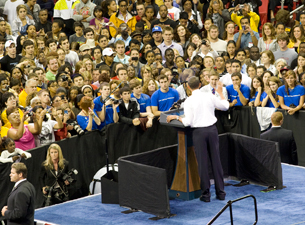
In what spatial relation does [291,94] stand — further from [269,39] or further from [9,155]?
[9,155]

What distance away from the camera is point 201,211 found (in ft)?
30.2

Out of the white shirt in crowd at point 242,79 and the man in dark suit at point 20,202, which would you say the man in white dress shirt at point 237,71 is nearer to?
the white shirt in crowd at point 242,79

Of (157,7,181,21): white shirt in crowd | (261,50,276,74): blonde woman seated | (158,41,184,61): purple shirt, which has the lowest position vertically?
(261,50,276,74): blonde woman seated

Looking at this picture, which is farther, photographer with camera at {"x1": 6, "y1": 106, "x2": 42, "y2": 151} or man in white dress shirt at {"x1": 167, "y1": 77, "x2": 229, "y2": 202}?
photographer with camera at {"x1": 6, "y1": 106, "x2": 42, "y2": 151}

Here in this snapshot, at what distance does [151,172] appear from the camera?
8992 mm

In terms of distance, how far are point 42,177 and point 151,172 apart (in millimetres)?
2124

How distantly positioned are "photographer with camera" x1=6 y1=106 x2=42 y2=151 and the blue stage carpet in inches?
47.3

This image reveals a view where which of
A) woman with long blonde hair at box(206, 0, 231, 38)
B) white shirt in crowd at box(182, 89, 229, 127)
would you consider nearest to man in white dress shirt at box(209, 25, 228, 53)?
woman with long blonde hair at box(206, 0, 231, 38)

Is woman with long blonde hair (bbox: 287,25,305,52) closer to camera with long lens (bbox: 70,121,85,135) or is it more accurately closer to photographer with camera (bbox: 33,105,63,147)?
camera with long lens (bbox: 70,121,85,135)

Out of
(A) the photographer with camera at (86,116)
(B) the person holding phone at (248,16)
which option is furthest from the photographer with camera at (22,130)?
(B) the person holding phone at (248,16)

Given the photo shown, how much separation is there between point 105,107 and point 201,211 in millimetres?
2980

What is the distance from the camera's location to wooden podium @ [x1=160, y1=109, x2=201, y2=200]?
961cm

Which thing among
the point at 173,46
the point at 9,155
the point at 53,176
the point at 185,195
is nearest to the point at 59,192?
the point at 53,176

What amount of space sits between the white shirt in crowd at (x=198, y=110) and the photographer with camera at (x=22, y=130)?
255 cm
